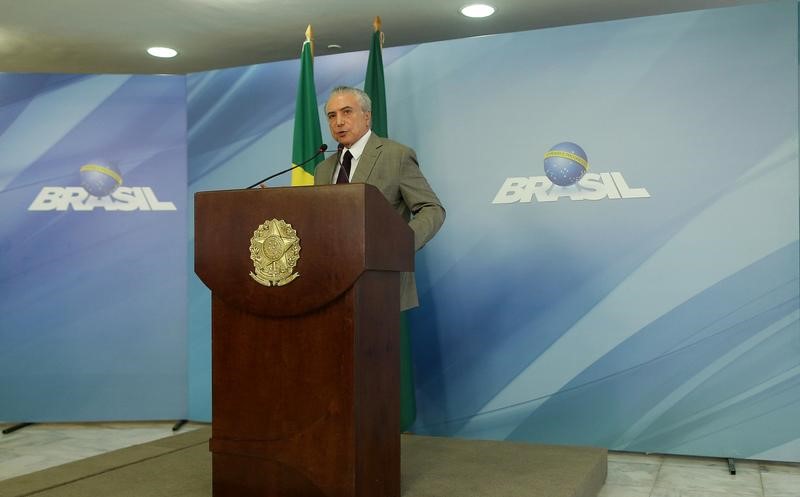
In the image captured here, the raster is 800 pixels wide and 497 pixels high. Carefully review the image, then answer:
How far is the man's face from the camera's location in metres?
2.74

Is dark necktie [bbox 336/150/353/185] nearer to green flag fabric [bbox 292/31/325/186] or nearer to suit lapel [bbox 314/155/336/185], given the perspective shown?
suit lapel [bbox 314/155/336/185]

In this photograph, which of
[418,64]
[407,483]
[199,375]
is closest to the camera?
[407,483]

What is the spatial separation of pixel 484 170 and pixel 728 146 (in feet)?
4.09

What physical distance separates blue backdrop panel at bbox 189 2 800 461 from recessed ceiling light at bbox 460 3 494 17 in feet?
1.17

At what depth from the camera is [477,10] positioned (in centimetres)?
446

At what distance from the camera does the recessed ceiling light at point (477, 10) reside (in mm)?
4395

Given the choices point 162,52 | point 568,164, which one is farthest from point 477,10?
point 162,52

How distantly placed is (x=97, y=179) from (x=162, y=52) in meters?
1.14

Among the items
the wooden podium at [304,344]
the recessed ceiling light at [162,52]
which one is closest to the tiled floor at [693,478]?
the wooden podium at [304,344]

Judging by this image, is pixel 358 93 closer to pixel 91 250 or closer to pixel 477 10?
pixel 477 10

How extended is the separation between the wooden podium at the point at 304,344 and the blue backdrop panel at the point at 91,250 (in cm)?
272

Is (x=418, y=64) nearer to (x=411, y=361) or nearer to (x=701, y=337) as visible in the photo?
(x=411, y=361)

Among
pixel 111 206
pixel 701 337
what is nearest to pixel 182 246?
pixel 111 206

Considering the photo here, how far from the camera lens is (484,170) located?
162 inches
